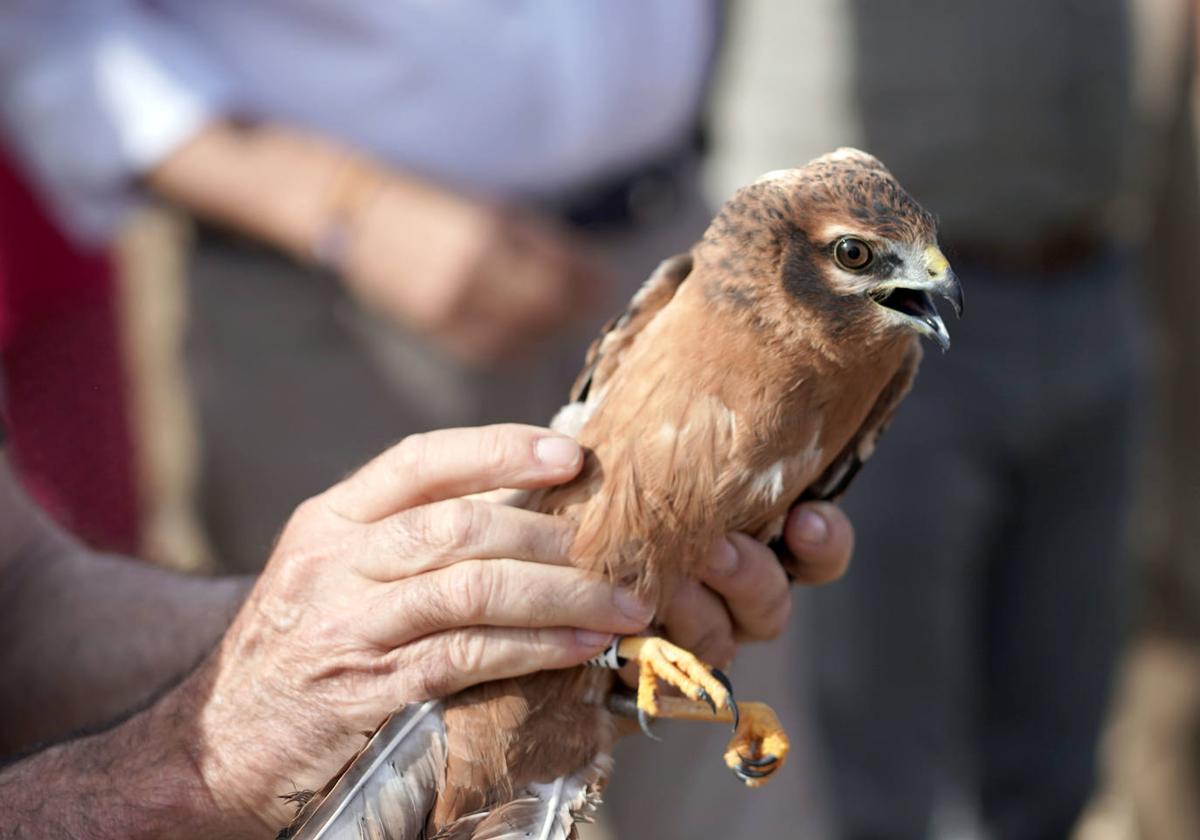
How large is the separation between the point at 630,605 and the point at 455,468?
338 millimetres

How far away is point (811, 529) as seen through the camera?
2.26 m

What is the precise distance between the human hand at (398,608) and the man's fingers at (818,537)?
0.35 meters

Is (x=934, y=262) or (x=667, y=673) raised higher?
(x=934, y=262)

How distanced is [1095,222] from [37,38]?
3.15 metres

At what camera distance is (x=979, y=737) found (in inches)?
193

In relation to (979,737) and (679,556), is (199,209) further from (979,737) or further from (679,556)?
(979,737)

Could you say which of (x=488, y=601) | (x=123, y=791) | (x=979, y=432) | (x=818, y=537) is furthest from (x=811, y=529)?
(x=979, y=432)

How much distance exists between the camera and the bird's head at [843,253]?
194 cm

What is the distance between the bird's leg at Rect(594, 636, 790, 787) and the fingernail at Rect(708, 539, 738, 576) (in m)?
0.14

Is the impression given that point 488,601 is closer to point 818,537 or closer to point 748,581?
point 748,581

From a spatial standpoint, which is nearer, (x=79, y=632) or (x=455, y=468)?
(x=455, y=468)

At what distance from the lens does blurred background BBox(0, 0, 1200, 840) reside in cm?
358

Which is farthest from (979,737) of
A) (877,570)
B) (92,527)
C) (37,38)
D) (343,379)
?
(37,38)

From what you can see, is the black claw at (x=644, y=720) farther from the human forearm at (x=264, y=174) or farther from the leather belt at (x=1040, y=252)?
the leather belt at (x=1040, y=252)
